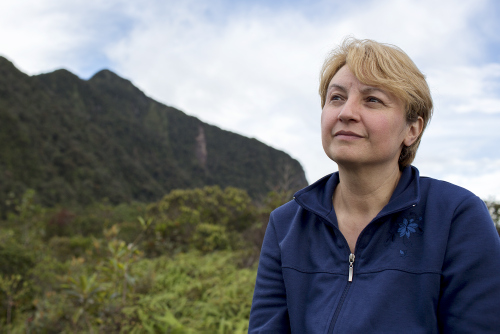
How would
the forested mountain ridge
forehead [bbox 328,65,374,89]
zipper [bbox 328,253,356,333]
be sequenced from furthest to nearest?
the forested mountain ridge
forehead [bbox 328,65,374,89]
zipper [bbox 328,253,356,333]

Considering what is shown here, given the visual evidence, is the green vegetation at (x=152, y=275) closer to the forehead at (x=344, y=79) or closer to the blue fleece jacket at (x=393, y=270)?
the blue fleece jacket at (x=393, y=270)

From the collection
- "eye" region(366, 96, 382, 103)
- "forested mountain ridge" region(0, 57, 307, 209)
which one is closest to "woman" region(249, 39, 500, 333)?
"eye" region(366, 96, 382, 103)

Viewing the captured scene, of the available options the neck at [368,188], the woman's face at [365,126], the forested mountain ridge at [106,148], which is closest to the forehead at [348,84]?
the woman's face at [365,126]

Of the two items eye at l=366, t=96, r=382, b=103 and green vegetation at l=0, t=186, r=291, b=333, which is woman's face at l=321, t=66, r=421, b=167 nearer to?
eye at l=366, t=96, r=382, b=103

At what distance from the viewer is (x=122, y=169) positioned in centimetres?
5744

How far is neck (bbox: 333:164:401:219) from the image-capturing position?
1.57 meters

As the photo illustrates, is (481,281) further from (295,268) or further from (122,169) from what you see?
(122,169)

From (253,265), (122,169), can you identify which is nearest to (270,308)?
(253,265)

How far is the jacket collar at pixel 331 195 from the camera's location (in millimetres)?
1487

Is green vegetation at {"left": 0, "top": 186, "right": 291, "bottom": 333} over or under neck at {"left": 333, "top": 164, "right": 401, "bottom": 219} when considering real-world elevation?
under

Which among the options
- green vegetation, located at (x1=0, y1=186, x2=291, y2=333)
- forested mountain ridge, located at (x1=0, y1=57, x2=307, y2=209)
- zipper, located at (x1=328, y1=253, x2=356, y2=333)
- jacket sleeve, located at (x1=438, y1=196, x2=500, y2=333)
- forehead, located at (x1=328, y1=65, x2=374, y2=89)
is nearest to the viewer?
jacket sleeve, located at (x1=438, y1=196, x2=500, y2=333)

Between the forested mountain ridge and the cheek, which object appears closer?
the cheek

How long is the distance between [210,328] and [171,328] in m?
0.44

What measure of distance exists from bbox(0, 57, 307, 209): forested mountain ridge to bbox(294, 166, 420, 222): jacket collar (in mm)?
9075
